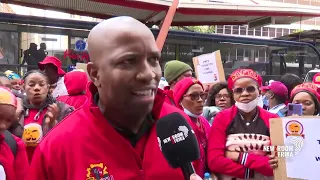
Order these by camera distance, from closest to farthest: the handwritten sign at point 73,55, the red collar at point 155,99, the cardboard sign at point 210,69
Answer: the red collar at point 155,99 < the cardboard sign at point 210,69 < the handwritten sign at point 73,55

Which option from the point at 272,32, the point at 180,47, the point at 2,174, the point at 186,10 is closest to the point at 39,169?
the point at 2,174

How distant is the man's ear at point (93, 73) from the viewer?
170cm

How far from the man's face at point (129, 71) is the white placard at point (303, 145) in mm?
1531

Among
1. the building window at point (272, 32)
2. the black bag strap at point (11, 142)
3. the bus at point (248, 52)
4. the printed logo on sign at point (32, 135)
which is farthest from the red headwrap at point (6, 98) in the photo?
the building window at point (272, 32)

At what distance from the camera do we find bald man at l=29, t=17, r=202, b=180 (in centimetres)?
161

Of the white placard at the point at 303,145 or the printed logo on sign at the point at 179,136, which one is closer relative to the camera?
the printed logo on sign at the point at 179,136

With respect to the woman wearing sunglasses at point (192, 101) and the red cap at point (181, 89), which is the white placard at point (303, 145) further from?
the red cap at point (181, 89)

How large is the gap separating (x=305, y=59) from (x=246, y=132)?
10.7 metres

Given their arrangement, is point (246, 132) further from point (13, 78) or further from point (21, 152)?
point (13, 78)

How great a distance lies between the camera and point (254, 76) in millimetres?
3588

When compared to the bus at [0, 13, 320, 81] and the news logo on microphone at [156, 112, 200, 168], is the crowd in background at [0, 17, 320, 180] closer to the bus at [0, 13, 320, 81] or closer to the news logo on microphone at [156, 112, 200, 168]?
the news logo on microphone at [156, 112, 200, 168]

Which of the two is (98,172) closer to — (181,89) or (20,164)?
(20,164)

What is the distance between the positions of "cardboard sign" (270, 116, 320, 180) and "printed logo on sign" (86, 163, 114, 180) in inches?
64.0

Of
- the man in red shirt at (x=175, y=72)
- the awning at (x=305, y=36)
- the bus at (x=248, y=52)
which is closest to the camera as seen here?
the man in red shirt at (x=175, y=72)
